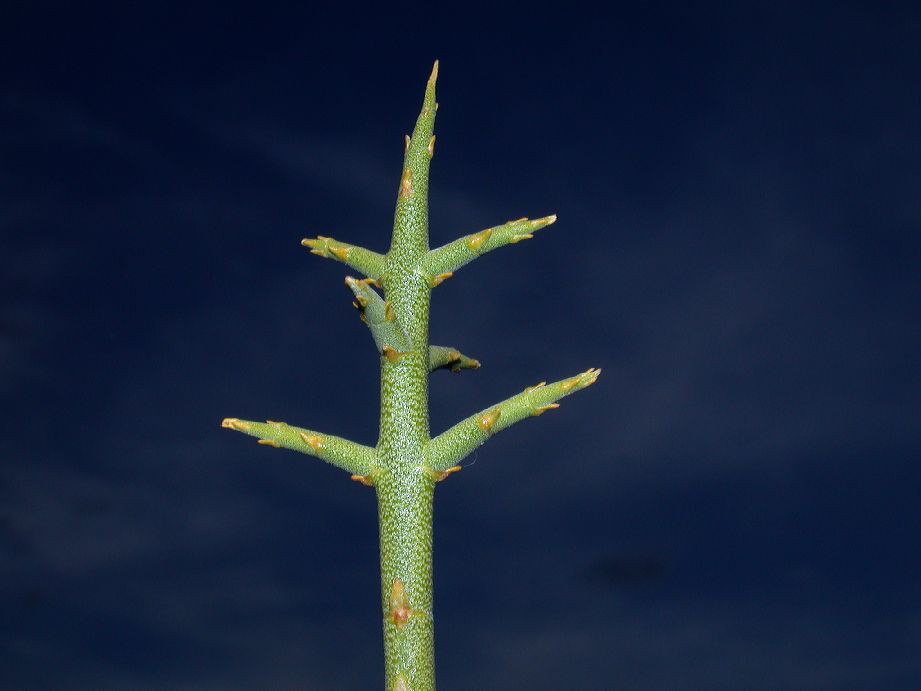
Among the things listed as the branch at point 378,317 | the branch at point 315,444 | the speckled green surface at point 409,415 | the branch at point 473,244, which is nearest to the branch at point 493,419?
the speckled green surface at point 409,415

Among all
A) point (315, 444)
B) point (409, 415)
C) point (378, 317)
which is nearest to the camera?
point (378, 317)

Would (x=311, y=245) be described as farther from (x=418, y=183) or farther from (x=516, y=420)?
(x=516, y=420)

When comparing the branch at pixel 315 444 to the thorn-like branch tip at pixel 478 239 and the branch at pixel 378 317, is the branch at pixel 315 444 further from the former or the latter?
the thorn-like branch tip at pixel 478 239

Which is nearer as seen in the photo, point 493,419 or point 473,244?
point 493,419

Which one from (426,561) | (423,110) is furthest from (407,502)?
(423,110)

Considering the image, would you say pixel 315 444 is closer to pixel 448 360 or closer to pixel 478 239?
pixel 448 360

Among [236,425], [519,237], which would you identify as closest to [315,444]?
[236,425]
